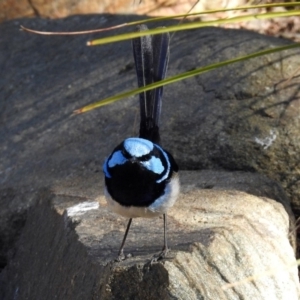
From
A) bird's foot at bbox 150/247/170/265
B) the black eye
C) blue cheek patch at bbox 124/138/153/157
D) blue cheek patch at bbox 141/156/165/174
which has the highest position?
blue cheek patch at bbox 124/138/153/157

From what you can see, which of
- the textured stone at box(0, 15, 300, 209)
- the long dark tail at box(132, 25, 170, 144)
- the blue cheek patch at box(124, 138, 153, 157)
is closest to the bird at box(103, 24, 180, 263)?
the blue cheek patch at box(124, 138, 153, 157)

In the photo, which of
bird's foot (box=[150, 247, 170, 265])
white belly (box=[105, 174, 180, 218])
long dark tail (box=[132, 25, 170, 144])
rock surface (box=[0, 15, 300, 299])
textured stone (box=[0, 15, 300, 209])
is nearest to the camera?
bird's foot (box=[150, 247, 170, 265])

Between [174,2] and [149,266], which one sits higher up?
[149,266]

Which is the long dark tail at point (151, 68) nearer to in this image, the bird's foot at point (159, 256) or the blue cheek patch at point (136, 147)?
the blue cheek patch at point (136, 147)

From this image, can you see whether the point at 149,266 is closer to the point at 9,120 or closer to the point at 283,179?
the point at 283,179

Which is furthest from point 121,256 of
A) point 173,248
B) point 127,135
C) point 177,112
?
point 177,112

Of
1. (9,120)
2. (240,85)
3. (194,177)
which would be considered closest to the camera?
(194,177)

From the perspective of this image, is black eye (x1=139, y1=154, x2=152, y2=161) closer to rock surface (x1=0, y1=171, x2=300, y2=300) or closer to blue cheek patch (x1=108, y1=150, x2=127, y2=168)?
blue cheek patch (x1=108, y1=150, x2=127, y2=168)

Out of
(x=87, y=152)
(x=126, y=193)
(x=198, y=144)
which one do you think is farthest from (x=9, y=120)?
(x=126, y=193)
